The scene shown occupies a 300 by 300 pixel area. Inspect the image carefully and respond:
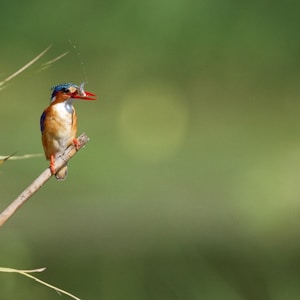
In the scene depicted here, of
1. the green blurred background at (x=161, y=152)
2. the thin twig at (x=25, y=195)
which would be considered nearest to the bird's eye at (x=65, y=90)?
the thin twig at (x=25, y=195)

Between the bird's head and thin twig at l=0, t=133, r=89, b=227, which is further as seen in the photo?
the bird's head

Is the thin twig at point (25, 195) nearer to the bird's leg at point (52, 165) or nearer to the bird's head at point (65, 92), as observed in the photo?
the bird's leg at point (52, 165)

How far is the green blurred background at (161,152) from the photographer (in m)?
3.43

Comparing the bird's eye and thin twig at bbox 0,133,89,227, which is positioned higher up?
the bird's eye

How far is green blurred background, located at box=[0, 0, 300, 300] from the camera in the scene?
11.3 feet

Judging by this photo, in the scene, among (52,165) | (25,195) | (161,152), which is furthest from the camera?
(161,152)

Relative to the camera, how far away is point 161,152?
4.82m

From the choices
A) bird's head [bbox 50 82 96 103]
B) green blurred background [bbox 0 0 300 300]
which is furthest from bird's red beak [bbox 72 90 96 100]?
green blurred background [bbox 0 0 300 300]

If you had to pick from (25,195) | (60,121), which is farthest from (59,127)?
(25,195)

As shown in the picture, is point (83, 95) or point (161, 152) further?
point (161, 152)

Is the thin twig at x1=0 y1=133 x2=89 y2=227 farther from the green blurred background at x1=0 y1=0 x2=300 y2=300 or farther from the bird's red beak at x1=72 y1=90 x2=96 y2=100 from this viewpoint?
the green blurred background at x1=0 y1=0 x2=300 y2=300

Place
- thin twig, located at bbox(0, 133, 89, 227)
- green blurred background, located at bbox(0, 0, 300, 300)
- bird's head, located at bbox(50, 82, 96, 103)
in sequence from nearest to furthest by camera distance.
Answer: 1. thin twig, located at bbox(0, 133, 89, 227)
2. bird's head, located at bbox(50, 82, 96, 103)
3. green blurred background, located at bbox(0, 0, 300, 300)

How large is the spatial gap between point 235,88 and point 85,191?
139 centimetres

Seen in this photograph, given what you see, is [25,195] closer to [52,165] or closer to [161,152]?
[52,165]
